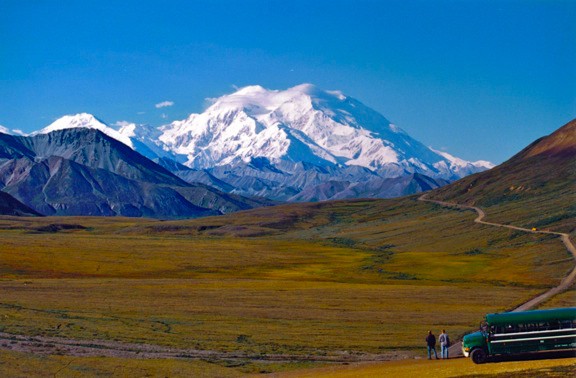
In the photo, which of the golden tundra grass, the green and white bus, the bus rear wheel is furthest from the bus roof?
the golden tundra grass

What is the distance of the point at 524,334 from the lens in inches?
1982

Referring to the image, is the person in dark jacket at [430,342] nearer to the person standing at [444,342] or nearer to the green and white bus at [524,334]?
the person standing at [444,342]

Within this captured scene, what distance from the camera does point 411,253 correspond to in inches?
7608

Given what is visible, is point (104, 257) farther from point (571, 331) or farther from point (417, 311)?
point (571, 331)

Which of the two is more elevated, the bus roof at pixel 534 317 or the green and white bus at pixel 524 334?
the bus roof at pixel 534 317

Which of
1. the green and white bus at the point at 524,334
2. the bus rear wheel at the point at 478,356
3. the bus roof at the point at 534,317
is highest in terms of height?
the bus roof at the point at 534,317

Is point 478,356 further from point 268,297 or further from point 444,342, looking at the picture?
point 268,297

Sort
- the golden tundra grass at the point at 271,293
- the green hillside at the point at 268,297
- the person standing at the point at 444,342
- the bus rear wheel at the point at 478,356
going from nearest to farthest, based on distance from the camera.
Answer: the bus rear wheel at the point at 478,356 → the person standing at the point at 444,342 → the green hillside at the point at 268,297 → the golden tundra grass at the point at 271,293

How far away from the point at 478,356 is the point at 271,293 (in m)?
57.7

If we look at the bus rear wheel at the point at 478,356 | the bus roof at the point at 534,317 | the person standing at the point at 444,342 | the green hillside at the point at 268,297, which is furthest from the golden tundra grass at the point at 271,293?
the bus roof at the point at 534,317

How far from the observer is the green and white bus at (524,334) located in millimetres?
49344

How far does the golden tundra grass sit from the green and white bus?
49.8ft

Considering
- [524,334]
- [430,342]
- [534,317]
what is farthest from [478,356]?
[430,342]

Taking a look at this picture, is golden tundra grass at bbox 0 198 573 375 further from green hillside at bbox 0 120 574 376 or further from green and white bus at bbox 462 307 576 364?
green and white bus at bbox 462 307 576 364
